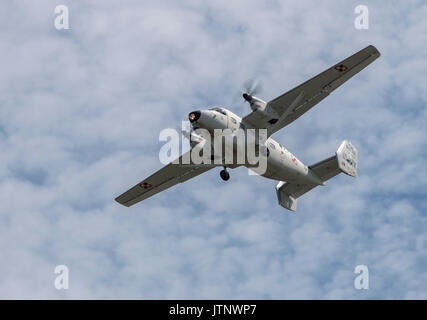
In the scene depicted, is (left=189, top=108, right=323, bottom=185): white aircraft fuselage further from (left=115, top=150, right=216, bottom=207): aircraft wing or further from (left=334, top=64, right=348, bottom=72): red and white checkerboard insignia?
(left=334, top=64, right=348, bottom=72): red and white checkerboard insignia

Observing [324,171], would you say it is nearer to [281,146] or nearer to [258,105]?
[281,146]

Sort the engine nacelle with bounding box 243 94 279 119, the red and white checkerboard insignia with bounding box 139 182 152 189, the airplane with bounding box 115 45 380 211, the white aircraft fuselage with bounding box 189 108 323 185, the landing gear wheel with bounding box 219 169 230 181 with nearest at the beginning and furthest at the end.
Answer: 1. the white aircraft fuselage with bounding box 189 108 323 185
2. the airplane with bounding box 115 45 380 211
3. the engine nacelle with bounding box 243 94 279 119
4. the landing gear wheel with bounding box 219 169 230 181
5. the red and white checkerboard insignia with bounding box 139 182 152 189

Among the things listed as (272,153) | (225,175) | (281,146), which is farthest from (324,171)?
(225,175)

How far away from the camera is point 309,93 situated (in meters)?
39.6

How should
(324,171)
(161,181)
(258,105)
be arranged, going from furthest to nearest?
(161,181) → (324,171) → (258,105)

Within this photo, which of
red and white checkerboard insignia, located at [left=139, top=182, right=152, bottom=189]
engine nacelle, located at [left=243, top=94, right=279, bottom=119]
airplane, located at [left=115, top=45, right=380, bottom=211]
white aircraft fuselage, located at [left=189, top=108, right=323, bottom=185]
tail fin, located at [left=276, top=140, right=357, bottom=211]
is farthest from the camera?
red and white checkerboard insignia, located at [left=139, top=182, right=152, bottom=189]

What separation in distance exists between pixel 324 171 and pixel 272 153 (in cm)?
492

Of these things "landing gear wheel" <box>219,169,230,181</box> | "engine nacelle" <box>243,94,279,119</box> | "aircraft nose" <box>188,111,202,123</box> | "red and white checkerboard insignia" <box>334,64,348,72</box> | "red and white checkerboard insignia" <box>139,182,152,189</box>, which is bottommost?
"landing gear wheel" <box>219,169,230,181</box>

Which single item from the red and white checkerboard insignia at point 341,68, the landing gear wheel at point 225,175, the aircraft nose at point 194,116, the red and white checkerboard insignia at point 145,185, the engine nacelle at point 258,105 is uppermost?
the red and white checkerboard insignia at point 341,68

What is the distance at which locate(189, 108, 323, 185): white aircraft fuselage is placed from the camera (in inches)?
1500

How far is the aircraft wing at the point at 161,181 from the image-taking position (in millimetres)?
44062

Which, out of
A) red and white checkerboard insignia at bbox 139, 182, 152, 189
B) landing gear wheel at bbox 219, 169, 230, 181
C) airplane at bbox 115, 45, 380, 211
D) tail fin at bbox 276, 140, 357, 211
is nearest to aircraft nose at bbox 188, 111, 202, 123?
airplane at bbox 115, 45, 380, 211

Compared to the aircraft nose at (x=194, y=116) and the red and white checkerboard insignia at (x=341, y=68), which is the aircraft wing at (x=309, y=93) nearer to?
the red and white checkerboard insignia at (x=341, y=68)

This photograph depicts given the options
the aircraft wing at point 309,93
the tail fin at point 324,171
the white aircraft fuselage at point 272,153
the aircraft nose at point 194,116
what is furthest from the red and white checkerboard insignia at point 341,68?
the aircraft nose at point 194,116
